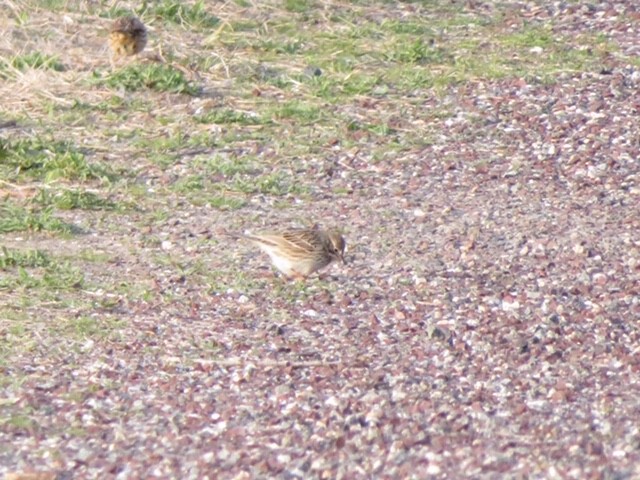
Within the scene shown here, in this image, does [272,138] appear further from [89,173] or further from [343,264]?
[343,264]

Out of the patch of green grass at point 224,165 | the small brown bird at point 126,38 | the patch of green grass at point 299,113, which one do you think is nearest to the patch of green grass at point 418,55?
the patch of green grass at point 299,113

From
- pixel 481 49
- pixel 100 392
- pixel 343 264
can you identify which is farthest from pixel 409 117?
pixel 100 392

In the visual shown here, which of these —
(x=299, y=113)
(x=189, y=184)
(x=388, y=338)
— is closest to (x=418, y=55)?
(x=299, y=113)

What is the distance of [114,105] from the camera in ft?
36.2

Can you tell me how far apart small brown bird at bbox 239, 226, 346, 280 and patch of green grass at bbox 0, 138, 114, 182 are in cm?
178

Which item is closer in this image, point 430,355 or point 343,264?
point 430,355

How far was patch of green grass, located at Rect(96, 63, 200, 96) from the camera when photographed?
37.0 feet

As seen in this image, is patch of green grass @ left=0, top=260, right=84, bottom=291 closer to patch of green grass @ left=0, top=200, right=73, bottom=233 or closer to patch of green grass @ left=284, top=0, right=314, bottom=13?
patch of green grass @ left=0, top=200, right=73, bottom=233

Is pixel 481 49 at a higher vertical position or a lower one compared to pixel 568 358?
lower

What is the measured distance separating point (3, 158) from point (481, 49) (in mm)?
4425

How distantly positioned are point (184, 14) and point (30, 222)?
4.63 m

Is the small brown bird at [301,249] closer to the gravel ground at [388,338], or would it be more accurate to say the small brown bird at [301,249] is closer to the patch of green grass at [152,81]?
the gravel ground at [388,338]

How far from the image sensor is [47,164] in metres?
9.74

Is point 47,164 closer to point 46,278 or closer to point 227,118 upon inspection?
point 227,118
